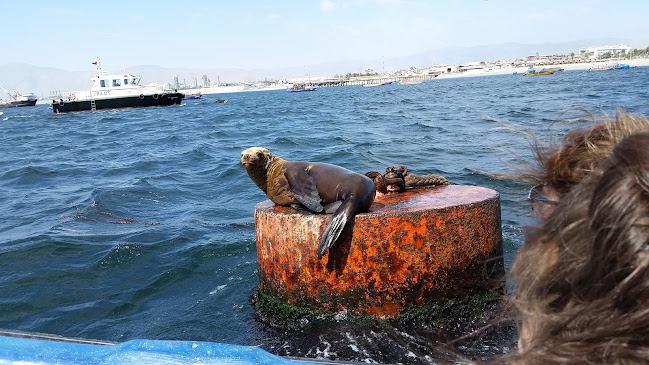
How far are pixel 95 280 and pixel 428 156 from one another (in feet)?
23.1

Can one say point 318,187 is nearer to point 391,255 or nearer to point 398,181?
point 398,181

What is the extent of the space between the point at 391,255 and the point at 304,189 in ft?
2.67

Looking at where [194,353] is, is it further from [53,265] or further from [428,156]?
[428,156]

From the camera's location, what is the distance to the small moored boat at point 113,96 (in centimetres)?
4800

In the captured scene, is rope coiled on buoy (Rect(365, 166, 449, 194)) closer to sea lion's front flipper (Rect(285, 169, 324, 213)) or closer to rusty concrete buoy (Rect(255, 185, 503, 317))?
rusty concrete buoy (Rect(255, 185, 503, 317))

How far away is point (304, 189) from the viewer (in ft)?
12.1

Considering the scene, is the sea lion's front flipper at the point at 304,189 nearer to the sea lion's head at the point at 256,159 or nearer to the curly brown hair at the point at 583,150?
the sea lion's head at the point at 256,159

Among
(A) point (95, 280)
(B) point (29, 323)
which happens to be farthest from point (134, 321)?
(A) point (95, 280)

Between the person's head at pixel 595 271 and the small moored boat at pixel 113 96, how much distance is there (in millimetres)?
50760

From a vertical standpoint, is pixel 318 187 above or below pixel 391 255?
above

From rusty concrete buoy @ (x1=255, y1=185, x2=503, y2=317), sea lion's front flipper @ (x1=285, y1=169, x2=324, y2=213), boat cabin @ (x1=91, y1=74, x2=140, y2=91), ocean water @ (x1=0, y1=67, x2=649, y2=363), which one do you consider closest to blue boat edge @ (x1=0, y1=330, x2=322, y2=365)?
ocean water @ (x1=0, y1=67, x2=649, y2=363)

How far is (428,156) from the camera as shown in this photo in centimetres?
1063

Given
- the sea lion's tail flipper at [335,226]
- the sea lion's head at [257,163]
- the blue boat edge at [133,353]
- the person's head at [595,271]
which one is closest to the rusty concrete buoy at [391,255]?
the sea lion's tail flipper at [335,226]

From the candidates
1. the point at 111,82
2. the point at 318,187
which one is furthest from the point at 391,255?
the point at 111,82
